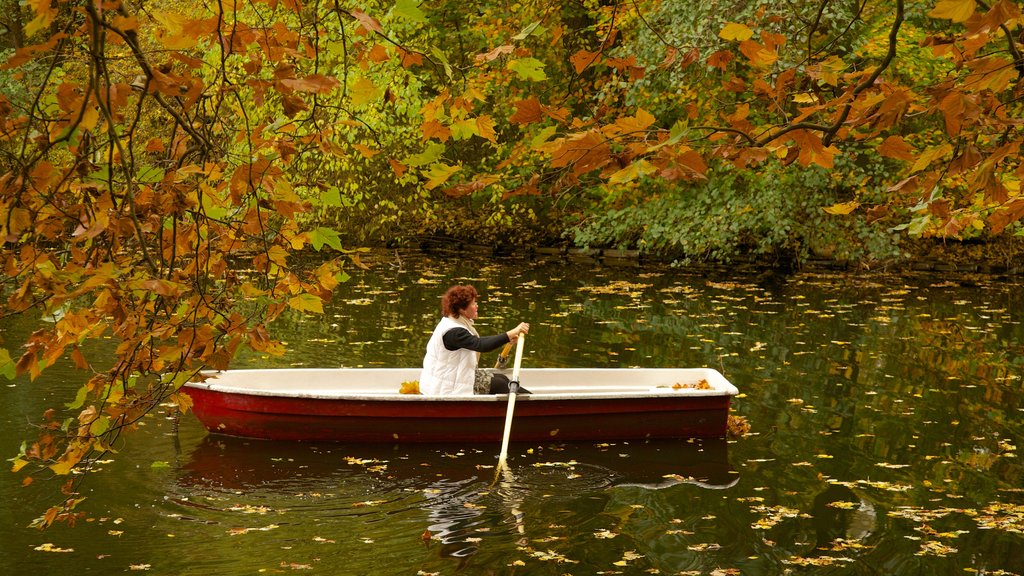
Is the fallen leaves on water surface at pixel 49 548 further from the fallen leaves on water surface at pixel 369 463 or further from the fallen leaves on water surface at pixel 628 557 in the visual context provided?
the fallen leaves on water surface at pixel 628 557

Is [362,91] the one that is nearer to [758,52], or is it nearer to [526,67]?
[526,67]

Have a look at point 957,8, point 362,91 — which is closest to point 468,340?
point 362,91

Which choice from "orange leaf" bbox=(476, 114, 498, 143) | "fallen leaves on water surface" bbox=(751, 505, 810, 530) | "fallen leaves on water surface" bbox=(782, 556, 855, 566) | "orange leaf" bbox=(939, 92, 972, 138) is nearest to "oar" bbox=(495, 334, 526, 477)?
"fallen leaves on water surface" bbox=(751, 505, 810, 530)

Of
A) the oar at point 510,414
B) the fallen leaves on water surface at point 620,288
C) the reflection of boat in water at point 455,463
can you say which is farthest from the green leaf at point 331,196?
the fallen leaves on water surface at point 620,288

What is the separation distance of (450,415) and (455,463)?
1.54 ft

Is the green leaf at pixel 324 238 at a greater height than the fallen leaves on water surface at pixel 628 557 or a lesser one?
greater

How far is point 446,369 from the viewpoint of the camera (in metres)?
9.09

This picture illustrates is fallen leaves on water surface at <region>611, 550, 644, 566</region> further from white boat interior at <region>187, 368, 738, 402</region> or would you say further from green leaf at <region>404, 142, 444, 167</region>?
green leaf at <region>404, 142, 444, 167</region>

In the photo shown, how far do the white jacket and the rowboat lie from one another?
0.32 metres

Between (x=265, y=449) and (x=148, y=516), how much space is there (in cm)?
175

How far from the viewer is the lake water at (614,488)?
6.55m

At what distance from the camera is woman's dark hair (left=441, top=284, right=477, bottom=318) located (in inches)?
355

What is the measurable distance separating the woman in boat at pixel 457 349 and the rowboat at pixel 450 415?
30 cm

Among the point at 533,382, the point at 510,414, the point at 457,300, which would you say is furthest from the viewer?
the point at 533,382
